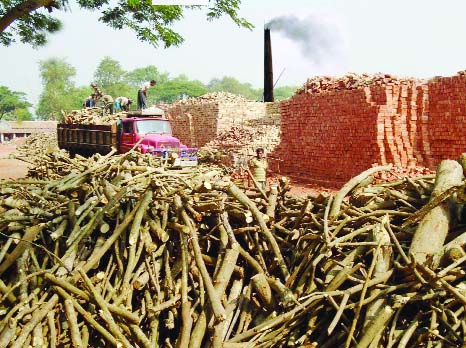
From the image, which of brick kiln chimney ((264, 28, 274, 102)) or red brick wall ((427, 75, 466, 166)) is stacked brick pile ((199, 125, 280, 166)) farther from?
brick kiln chimney ((264, 28, 274, 102))

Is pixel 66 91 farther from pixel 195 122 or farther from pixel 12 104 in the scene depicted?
pixel 195 122

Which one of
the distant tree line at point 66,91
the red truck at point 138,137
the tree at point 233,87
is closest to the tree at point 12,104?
the distant tree line at point 66,91

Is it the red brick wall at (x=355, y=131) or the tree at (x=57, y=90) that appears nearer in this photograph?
the red brick wall at (x=355, y=131)

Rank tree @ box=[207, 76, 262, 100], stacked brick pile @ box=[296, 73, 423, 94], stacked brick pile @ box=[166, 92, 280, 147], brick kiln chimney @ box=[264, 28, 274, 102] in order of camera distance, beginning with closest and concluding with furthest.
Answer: stacked brick pile @ box=[296, 73, 423, 94], stacked brick pile @ box=[166, 92, 280, 147], brick kiln chimney @ box=[264, 28, 274, 102], tree @ box=[207, 76, 262, 100]

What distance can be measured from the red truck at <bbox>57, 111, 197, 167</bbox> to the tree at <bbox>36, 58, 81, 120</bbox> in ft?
221

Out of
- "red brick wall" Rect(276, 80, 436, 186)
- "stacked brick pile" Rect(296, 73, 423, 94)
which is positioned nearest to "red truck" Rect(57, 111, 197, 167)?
"red brick wall" Rect(276, 80, 436, 186)

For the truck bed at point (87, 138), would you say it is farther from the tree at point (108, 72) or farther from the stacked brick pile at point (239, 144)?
the tree at point (108, 72)

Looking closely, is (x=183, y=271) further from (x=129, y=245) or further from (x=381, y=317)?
(x=381, y=317)

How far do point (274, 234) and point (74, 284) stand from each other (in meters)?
1.68

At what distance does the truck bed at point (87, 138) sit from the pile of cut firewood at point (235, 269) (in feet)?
37.6

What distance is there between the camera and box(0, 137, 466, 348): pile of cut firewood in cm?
321

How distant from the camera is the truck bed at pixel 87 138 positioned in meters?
16.0

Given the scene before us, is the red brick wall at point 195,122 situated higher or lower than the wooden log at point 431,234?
higher

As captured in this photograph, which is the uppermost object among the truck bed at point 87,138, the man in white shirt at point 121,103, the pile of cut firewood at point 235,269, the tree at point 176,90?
the tree at point 176,90
